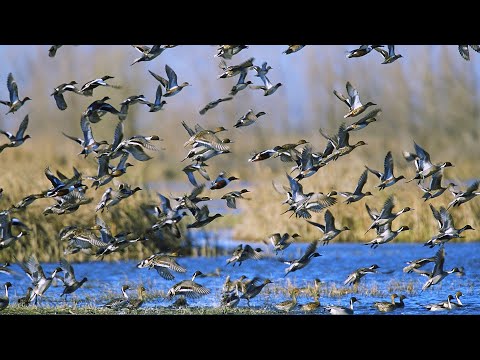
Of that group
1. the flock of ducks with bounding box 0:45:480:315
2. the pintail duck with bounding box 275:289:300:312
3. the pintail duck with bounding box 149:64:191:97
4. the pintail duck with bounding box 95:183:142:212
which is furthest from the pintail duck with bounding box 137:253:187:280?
the pintail duck with bounding box 149:64:191:97

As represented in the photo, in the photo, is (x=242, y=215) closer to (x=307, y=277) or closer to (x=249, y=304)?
(x=307, y=277)

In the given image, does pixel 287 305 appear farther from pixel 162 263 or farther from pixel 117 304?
pixel 117 304

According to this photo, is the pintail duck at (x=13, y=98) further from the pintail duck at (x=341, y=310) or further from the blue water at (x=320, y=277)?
the pintail duck at (x=341, y=310)

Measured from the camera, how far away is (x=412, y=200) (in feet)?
61.7

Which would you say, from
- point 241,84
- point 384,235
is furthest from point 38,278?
point 384,235

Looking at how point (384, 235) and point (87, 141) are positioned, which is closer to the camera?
point (87, 141)

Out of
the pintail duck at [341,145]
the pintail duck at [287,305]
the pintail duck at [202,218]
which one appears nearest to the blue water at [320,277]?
the pintail duck at [287,305]

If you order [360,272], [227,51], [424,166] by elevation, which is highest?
[227,51]

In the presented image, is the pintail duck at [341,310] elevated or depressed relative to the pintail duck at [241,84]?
depressed

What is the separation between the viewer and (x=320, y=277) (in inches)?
636

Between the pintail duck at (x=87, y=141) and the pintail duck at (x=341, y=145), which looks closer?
the pintail duck at (x=341, y=145)

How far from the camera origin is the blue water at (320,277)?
44.8 feet

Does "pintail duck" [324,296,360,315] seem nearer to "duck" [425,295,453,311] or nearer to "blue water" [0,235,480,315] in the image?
"blue water" [0,235,480,315]
